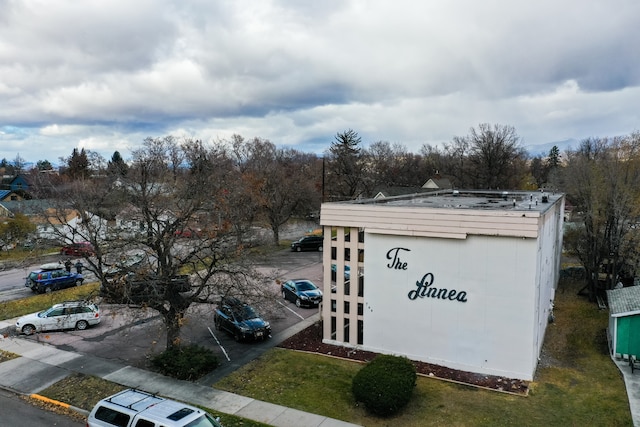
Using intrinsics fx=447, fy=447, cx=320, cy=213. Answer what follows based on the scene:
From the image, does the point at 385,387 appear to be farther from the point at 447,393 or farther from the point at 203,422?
the point at 203,422

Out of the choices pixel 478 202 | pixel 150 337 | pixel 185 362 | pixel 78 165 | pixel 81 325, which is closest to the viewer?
pixel 185 362

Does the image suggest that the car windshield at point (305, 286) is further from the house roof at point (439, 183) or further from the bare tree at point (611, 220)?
the house roof at point (439, 183)

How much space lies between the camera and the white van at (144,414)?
35.1 ft

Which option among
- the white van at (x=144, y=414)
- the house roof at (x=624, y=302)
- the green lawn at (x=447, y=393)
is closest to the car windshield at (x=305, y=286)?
the green lawn at (x=447, y=393)

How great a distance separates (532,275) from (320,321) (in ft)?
35.8

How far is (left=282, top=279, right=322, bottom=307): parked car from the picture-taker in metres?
25.8

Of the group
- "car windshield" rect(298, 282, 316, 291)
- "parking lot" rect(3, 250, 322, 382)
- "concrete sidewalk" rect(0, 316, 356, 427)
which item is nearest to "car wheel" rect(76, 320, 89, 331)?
"parking lot" rect(3, 250, 322, 382)

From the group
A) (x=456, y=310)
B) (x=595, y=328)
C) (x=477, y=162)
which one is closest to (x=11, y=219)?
(x=456, y=310)

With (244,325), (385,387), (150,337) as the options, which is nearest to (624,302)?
(385,387)

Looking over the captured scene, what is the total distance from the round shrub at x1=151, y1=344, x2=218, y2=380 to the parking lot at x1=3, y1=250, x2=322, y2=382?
43cm

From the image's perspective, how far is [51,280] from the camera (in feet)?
101

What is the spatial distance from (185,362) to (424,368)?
29.5 ft

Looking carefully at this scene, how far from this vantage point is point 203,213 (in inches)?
822

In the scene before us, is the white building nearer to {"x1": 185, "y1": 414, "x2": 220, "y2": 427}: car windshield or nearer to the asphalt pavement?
the asphalt pavement
